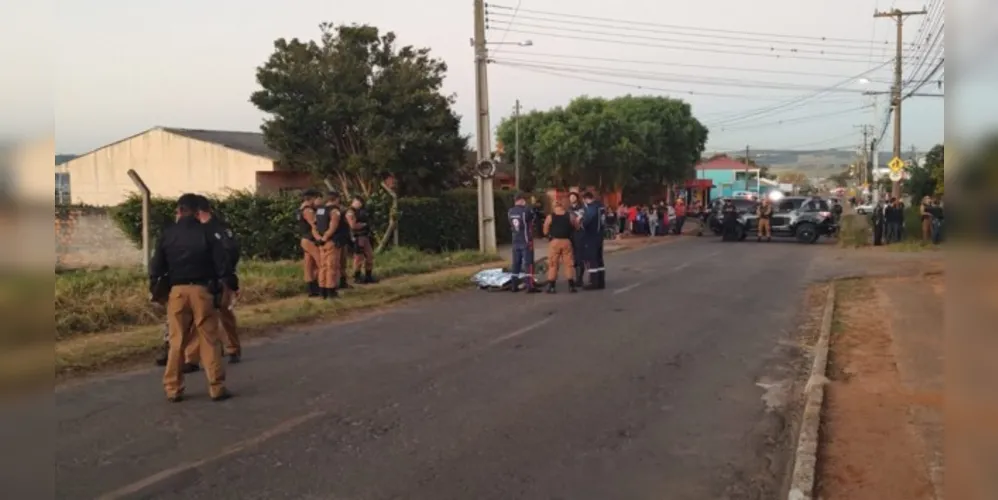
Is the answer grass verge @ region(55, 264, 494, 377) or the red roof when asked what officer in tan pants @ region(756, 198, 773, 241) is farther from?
the red roof

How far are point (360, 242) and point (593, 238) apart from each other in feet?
14.3

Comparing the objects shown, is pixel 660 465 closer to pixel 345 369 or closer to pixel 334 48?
pixel 345 369

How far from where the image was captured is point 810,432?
707 cm

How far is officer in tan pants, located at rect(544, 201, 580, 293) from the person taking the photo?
16.4 metres

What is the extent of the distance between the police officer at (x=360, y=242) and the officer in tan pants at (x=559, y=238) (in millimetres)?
3485

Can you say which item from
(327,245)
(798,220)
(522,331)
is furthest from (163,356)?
(798,220)

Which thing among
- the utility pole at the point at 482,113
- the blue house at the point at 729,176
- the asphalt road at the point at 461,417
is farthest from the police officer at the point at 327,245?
the blue house at the point at 729,176

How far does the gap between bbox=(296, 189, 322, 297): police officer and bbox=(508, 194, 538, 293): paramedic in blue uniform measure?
11.4ft

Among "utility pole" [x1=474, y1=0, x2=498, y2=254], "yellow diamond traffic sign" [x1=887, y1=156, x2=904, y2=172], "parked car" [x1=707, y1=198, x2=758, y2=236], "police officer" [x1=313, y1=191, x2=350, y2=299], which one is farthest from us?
"parked car" [x1=707, y1=198, x2=758, y2=236]

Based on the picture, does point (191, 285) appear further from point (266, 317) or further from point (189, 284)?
point (266, 317)

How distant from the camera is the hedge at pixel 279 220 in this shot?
26219 millimetres

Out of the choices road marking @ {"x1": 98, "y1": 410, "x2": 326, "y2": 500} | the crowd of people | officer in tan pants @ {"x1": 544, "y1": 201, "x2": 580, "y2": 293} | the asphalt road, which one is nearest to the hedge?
officer in tan pants @ {"x1": 544, "y1": 201, "x2": 580, "y2": 293}

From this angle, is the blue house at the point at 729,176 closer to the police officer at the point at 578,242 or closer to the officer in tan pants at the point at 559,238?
the police officer at the point at 578,242

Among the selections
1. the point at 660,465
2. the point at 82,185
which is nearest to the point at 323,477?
the point at 660,465
